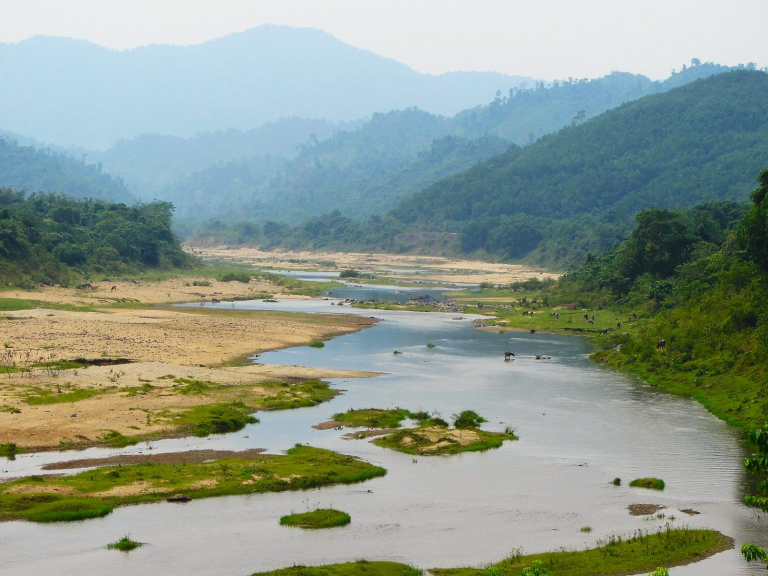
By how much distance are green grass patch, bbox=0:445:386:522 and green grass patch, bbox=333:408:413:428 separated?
5.37 meters

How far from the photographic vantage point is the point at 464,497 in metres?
28.3

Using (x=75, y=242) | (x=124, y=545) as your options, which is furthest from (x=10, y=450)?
(x=75, y=242)

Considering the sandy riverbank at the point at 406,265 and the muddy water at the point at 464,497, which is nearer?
the muddy water at the point at 464,497

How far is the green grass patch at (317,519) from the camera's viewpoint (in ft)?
83.2

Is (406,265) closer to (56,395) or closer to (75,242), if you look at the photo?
(75,242)

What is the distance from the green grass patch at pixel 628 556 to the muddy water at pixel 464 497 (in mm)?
536

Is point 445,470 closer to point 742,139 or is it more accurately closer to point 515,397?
point 515,397

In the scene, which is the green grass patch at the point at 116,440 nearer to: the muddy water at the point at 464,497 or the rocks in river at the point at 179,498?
the muddy water at the point at 464,497

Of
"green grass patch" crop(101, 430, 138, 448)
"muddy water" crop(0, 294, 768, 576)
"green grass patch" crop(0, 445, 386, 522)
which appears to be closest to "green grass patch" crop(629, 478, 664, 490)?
"muddy water" crop(0, 294, 768, 576)

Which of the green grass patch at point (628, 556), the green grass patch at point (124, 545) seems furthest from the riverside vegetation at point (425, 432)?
the green grass patch at point (124, 545)

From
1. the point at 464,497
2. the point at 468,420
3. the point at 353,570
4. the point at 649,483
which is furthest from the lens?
the point at 468,420

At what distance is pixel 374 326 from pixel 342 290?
3361cm

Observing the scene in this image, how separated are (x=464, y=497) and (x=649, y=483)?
6143 mm

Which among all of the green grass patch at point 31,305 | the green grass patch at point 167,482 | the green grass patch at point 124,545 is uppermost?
the green grass patch at point 31,305
